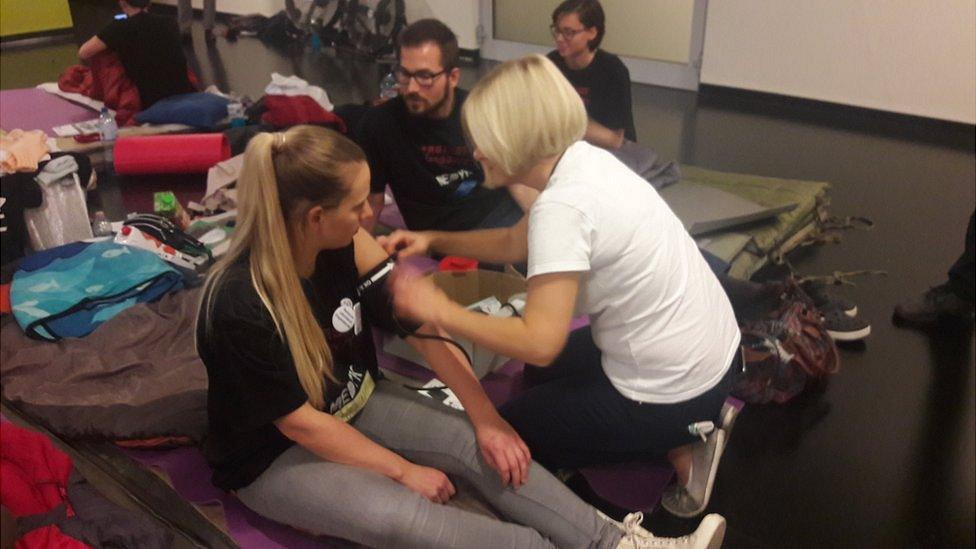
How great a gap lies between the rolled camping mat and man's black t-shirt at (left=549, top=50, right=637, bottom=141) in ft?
4.09

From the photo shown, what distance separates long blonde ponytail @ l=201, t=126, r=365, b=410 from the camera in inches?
44.9

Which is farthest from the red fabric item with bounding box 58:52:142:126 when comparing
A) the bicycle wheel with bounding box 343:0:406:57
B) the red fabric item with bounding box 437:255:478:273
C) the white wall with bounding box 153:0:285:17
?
the bicycle wheel with bounding box 343:0:406:57

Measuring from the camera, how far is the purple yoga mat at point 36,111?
204cm

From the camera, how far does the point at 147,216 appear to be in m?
2.27

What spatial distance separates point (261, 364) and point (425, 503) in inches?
13.3

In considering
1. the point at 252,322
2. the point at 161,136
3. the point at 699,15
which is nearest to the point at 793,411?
the point at 252,322

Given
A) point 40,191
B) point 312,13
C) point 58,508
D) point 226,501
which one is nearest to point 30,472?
point 58,508

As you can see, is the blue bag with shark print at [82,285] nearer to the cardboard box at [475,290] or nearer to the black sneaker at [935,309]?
the cardboard box at [475,290]

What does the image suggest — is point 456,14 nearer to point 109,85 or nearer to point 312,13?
point 312,13

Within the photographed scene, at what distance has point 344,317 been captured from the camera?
137cm

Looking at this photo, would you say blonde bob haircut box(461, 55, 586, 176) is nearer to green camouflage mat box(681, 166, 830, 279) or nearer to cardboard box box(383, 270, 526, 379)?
cardboard box box(383, 270, 526, 379)

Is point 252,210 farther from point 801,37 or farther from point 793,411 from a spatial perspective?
point 801,37

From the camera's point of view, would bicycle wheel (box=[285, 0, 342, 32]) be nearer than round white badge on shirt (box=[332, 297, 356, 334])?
No

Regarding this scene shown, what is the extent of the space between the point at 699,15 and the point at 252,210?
10.5 feet
